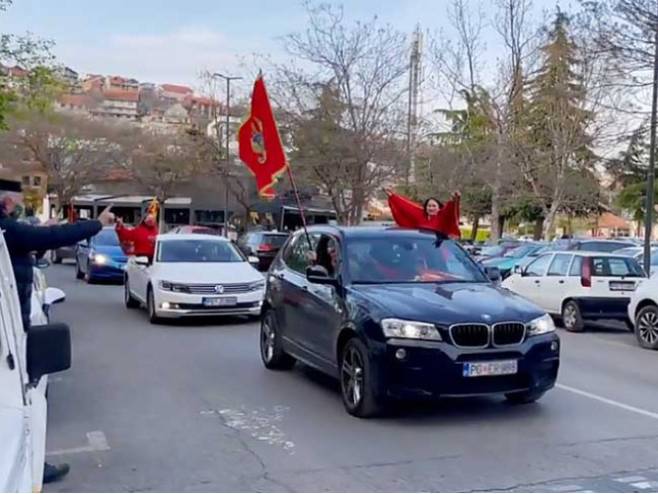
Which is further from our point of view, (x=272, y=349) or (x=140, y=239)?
(x=140, y=239)

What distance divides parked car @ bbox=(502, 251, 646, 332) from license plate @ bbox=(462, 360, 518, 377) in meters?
8.26

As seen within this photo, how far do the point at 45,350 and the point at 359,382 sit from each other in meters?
4.51

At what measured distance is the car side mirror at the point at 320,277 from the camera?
8.59 m

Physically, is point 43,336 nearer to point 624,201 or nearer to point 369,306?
point 369,306

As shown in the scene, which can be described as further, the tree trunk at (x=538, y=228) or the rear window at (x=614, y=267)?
the tree trunk at (x=538, y=228)

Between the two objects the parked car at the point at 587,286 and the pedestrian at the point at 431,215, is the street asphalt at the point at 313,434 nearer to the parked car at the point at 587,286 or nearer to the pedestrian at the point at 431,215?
the pedestrian at the point at 431,215

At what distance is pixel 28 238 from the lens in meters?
5.08

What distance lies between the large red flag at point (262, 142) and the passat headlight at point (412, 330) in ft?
15.6

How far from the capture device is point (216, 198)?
201 ft

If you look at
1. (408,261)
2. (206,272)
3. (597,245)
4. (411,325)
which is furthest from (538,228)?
(411,325)

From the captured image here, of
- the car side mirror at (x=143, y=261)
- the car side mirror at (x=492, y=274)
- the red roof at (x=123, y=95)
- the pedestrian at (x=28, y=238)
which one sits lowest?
the car side mirror at (x=143, y=261)

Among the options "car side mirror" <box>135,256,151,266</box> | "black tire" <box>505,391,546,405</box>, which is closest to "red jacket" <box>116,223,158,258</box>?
"car side mirror" <box>135,256,151,266</box>

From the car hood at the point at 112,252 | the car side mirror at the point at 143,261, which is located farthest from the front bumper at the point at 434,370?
the car hood at the point at 112,252

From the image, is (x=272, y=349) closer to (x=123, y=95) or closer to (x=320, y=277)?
(x=320, y=277)
